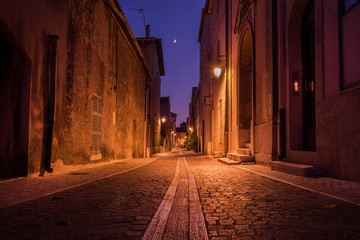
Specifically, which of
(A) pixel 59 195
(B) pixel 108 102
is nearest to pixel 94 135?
(B) pixel 108 102

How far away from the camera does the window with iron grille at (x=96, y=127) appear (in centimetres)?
986

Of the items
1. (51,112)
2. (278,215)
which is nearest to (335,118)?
(278,215)

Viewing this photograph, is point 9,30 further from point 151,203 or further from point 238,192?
point 238,192

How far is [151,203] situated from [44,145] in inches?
161

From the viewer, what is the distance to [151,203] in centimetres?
342

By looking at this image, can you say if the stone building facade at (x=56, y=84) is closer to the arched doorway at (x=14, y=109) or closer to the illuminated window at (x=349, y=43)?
the arched doorway at (x=14, y=109)

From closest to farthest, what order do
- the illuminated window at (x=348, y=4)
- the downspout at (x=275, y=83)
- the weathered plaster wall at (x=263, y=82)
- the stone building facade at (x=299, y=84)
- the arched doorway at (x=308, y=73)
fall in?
the illuminated window at (x=348, y=4)
the stone building facade at (x=299, y=84)
the arched doorway at (x=308, y=73)
the downspout at (x=275, y=83)
the weathered plaster wall at (x=263, y=82)

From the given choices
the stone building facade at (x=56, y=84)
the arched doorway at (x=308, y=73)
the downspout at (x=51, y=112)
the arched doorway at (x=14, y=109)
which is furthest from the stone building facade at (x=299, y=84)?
the arched doorway at (x=14, y=109)

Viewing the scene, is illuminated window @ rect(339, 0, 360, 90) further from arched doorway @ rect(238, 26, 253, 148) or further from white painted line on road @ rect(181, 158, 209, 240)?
arched doorway @ rect(238, 26, 253, 148)

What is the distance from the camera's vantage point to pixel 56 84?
6672mm

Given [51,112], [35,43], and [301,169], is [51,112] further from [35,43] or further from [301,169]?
[301,169]

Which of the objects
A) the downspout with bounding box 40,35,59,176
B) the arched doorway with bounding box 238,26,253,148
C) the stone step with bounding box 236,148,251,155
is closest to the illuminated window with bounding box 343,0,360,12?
the downspout with bounding box 40,35,59,176

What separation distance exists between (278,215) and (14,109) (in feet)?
18.5

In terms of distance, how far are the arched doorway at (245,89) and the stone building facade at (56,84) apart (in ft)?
20.6
